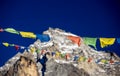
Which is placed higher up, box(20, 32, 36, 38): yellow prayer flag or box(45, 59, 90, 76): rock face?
box(45, 59, 90, 76): rock face

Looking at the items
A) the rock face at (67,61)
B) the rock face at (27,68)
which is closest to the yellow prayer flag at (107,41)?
the rock face at (27,68)

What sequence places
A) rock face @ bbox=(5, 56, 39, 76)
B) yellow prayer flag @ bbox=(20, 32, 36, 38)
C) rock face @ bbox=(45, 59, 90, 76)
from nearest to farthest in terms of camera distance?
yellow prayer flag @ bbox=(20, 32, 36, 38) → rock face @ bbox=(5, 56, 39, 76) → rock face @ bbox=(45, 59, 90, 76)

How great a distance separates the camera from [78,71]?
68875mm

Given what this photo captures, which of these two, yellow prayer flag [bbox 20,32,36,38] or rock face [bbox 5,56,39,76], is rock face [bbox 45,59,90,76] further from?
yellow prayer flag [bbox 20,32,36,38]

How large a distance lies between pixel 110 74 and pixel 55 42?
25953mm

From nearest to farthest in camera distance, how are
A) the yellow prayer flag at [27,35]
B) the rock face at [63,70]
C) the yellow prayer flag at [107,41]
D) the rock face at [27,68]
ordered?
the yellow prayer flag at [27,35] < the yellow prayer flag at [107,41] < the rock face at [27,68] < the rock face at [63,70]

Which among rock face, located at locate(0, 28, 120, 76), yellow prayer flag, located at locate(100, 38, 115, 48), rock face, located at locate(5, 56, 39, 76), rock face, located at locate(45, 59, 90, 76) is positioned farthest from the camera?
rock face, located at locate(0, 28, 120, 76)

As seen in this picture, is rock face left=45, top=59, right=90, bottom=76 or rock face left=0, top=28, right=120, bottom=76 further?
rock face left=0, top=28, right=120, bottom=76

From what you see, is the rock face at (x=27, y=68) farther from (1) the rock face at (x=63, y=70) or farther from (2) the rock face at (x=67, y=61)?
(2) the rock face at (x=67, y=61)

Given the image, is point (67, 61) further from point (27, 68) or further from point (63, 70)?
point (27, 68)

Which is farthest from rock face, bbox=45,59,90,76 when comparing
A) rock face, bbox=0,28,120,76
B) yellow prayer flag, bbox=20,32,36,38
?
yellow prayer flag, bbox=20,32,36,38

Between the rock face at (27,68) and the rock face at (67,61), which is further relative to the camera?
the rock face at (67,61)

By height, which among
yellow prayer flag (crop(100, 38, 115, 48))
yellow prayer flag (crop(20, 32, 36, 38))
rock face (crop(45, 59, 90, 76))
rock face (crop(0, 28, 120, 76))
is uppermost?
rock face (crop(0, 28, 120, 76))

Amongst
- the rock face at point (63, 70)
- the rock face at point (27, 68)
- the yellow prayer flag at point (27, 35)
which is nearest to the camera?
the yellow prayer flag at point (27, 35)
